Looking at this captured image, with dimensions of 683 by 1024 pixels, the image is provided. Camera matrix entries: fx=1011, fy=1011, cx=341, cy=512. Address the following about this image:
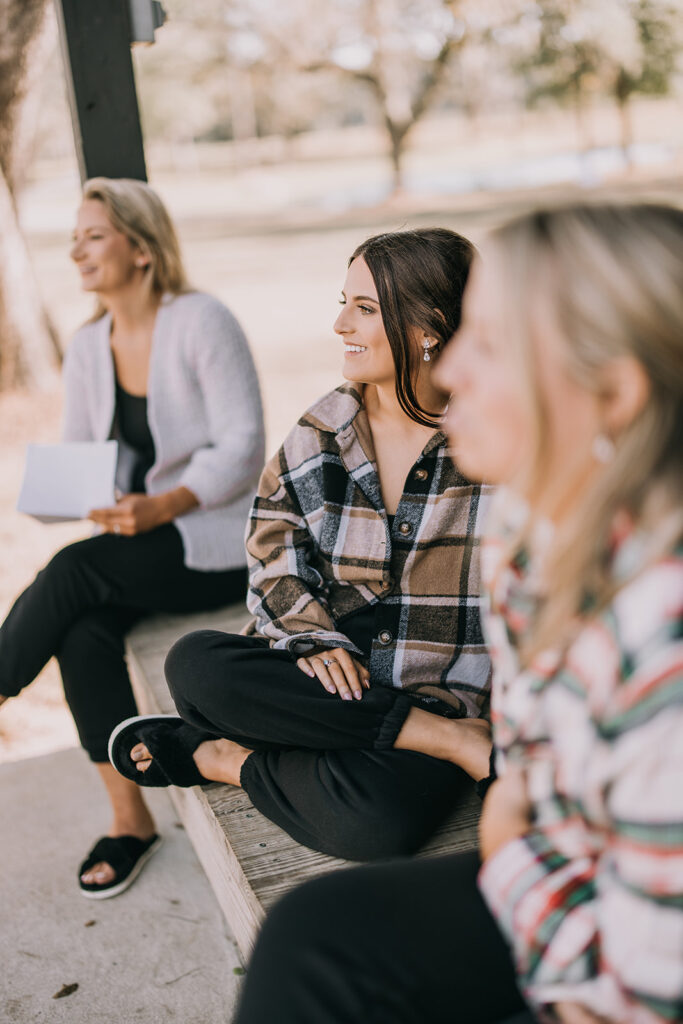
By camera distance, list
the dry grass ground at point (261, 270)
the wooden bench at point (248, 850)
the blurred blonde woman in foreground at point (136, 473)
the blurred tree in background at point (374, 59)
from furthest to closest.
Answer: the blurred tree in background at point (374, 59)
the dry grass ground at point (261, 270)
the blurred blonde woman in foreground at point (136, 473)
the wooden bench at point (248, 850)

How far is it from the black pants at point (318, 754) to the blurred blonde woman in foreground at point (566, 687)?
581mm

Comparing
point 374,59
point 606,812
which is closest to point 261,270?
point 374,59

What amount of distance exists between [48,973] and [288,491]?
1.18 metres

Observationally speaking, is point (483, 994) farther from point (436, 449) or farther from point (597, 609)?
point (436, 449)

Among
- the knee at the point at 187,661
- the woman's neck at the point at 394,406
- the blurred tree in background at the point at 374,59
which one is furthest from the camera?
the blurred tree in background at the point at 374,59

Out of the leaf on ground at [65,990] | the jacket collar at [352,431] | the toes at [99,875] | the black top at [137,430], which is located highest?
the jacket collar at [352,431]

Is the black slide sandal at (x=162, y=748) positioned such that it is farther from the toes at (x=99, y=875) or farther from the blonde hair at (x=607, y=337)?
the blonde hair at (x=607, y=337)

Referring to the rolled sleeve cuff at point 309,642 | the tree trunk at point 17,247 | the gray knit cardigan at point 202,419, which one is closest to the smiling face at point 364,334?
the rolled sleeve cuff at point 309,642

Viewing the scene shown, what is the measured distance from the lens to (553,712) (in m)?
1.09

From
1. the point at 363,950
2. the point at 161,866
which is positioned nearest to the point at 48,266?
the point at 161,866

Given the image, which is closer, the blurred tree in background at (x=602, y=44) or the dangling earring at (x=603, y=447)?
the dangling earring at (x=603, y=447)

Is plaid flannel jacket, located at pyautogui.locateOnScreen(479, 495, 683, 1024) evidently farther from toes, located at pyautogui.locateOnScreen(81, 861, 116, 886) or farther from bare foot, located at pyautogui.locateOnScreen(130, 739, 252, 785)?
toes, located at pyautogui.locateOnScreen(81, 861, 116, 886)

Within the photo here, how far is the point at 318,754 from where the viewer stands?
6.42 feet

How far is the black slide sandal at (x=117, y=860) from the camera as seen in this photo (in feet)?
8.11
